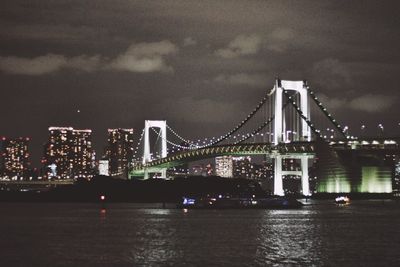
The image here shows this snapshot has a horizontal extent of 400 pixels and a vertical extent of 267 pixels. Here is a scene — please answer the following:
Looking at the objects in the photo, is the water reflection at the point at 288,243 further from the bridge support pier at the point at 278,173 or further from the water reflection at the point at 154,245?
the bridge support pier at the point at 278,173

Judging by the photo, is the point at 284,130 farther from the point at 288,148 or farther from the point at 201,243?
the point at 201,243

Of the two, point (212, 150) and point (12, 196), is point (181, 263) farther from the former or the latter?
point (12, 196)

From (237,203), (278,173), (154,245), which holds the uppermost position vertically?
(278,173)

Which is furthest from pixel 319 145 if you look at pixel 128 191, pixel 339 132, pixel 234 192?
pixel 128 191

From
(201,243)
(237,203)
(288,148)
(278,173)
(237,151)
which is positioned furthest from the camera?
(237,151)

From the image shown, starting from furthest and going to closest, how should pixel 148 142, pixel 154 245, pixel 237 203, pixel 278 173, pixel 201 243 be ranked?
pixel 148 142, pixel 278 173, pixel 237 203, pixel 201 243, pixel 154 245

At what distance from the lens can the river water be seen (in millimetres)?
30812

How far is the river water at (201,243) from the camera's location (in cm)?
3081

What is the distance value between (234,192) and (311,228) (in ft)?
205

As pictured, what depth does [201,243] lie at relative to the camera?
3775 cm

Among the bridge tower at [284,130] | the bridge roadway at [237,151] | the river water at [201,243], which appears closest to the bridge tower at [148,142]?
the bridge roadway at [237,151]

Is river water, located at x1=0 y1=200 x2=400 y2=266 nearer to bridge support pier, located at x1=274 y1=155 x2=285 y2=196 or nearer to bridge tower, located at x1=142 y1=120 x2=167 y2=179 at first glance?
bridge support pier, located at x1=274 y1=155 x2=285 y2=196

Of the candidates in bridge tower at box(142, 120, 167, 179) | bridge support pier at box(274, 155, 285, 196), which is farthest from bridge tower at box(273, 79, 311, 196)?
bridge tower at box(142, 120, 167, 179)

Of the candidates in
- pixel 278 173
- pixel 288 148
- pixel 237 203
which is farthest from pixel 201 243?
pixel 278 173
